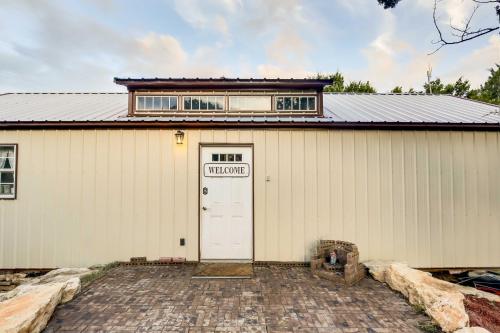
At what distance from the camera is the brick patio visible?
2900 millimetres

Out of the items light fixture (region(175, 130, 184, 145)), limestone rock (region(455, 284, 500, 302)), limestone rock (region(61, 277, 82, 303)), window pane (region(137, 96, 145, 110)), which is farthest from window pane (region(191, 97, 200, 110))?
limestone rock (region(455, 284, 500, 302))

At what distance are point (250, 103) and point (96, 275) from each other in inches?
197

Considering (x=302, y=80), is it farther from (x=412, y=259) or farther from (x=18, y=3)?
(x=18, y=3)

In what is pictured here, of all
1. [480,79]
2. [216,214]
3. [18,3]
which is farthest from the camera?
[480,79]

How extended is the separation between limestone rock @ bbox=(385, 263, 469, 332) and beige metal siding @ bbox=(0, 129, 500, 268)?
1191 millimetres

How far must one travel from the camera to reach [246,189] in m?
5.29

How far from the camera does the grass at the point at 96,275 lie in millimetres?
4203

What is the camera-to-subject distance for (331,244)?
4.89 m

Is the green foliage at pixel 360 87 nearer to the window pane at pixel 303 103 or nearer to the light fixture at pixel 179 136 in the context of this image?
the window pane at pixel 303 103

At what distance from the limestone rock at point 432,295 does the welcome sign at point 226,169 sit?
11.0 ft

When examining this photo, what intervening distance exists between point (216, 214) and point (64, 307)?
9.41 feet

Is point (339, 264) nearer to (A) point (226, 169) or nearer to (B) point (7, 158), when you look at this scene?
(A) point (226, 169)

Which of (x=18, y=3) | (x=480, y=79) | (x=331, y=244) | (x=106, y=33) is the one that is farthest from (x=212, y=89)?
(x=480, y=79)

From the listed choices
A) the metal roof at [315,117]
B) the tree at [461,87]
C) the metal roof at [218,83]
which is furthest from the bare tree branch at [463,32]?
the tree at [461,87]
